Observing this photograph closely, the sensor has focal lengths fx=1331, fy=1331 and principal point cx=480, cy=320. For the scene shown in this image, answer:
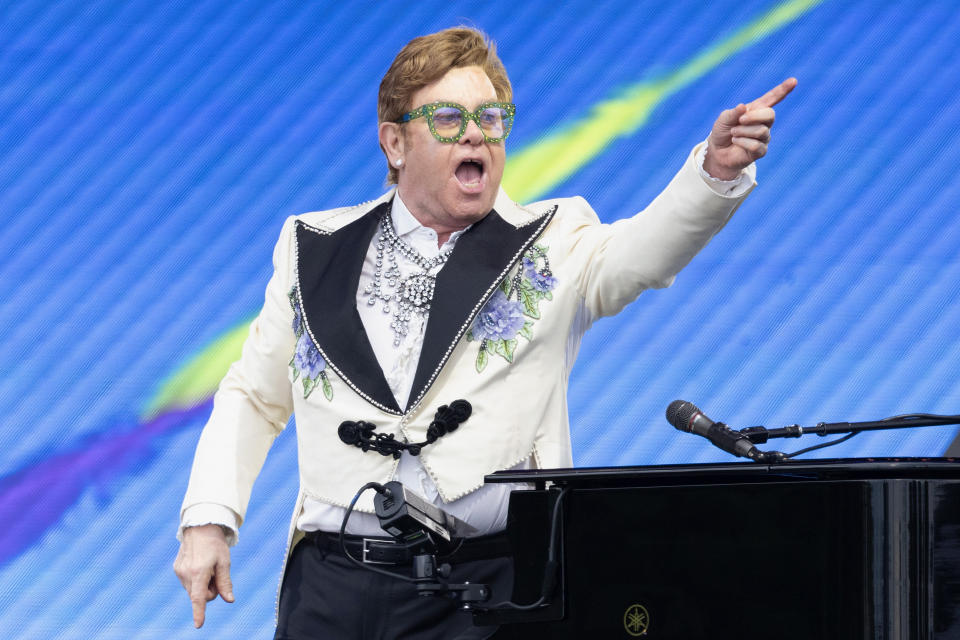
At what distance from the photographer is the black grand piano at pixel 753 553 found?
4.94 feet

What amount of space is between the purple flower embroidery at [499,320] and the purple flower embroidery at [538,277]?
0.15ft

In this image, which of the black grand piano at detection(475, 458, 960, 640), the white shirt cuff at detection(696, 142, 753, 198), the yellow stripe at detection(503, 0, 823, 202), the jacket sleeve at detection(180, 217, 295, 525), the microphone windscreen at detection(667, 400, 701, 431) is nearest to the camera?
the black grand piano at detection(475, 458, 960, 640)

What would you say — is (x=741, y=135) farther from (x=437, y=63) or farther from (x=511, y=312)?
(x=437, y=63)

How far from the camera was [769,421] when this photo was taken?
312 centimetres

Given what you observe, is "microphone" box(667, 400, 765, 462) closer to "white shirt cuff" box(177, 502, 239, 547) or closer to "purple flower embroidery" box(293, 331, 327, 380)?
"purple flower embroidery" box(293, 331, 327, 380)

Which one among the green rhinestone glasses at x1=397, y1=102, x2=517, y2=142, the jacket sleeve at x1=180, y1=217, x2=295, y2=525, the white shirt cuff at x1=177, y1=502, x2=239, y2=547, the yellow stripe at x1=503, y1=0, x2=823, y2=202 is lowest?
the white shirt cuff at x1=177, y1=502, x2=239, y2=547

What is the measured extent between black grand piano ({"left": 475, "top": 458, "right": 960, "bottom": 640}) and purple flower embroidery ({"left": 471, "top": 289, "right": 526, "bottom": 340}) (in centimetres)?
47

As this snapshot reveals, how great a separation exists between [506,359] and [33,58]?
1789mm

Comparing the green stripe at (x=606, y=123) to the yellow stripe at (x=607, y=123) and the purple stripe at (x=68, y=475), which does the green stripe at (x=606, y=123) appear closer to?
the yellow stripe at (x=607, y=123)

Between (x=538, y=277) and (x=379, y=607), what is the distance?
0.56 meters

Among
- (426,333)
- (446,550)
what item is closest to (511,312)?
(426,333)

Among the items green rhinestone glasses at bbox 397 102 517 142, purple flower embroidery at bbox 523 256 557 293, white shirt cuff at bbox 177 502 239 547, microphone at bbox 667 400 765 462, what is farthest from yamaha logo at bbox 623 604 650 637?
green rhinestone glasses at bbox 397 102 517 142

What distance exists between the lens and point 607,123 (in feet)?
10.6

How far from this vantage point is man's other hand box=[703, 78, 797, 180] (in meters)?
1.72
